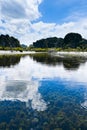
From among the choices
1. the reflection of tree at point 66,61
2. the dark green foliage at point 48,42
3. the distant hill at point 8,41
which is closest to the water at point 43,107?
the reflection of tree at point 66,61

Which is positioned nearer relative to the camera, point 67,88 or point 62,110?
point 62,110

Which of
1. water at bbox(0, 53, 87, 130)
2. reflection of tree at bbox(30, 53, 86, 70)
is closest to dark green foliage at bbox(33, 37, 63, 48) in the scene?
reflection of tree at bbox(30, 53, 86, 70)

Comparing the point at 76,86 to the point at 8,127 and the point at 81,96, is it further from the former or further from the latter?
the point at 8,127

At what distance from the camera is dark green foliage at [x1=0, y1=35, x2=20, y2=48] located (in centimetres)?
13552

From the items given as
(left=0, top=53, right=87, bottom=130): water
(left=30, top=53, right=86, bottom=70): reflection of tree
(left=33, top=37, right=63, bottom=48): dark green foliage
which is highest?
(left=33, top=37, right=63, bottom=48): dark green foliage

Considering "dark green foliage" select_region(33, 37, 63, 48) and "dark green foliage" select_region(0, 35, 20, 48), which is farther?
"dark green foliage" select_region(33, 37, 63, 48)

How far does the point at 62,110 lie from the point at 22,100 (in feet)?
7.51

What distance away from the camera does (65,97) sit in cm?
1148

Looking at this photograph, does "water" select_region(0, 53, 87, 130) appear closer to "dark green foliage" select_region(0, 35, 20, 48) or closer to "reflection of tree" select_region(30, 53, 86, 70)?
"reflection of tree" select_region(30, 53, 86, 70)

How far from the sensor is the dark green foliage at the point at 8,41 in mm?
135525

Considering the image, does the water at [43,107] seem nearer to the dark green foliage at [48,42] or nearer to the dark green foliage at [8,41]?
the dark green foliage at [8,41]

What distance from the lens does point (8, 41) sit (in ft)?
459

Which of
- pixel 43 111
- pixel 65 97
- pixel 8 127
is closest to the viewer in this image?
pixel 8 127

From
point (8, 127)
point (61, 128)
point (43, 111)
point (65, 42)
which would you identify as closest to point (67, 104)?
point (43, 111)
